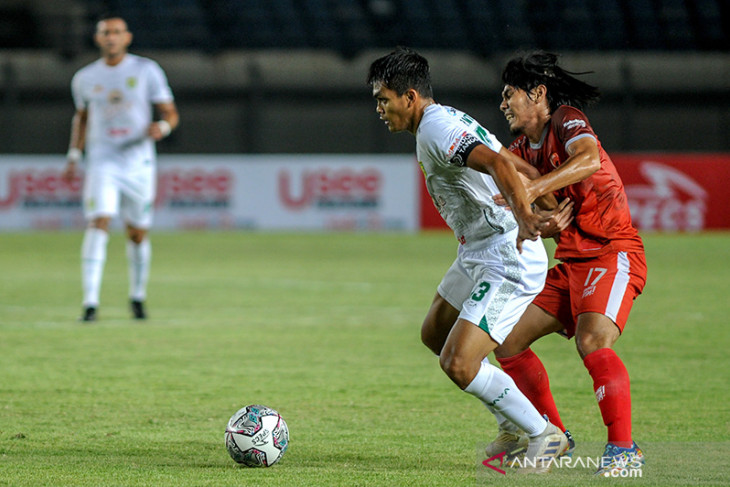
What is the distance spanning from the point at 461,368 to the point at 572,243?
846mm

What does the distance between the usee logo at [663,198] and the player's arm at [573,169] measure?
15961 mm

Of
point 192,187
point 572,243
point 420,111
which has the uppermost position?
point 420,111

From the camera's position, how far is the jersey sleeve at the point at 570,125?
14.1 feet

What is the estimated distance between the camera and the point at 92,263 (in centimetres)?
878

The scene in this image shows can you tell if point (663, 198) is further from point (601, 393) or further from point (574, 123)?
point (601, 393)

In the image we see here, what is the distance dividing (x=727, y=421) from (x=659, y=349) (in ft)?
8.06

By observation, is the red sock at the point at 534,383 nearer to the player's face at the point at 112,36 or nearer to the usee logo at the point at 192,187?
the player's face at the point at 112,36

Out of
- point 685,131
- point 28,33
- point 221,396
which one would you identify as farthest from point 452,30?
point 221,396

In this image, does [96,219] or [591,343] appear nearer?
[591,343]

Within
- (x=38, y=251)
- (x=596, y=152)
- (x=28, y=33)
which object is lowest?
(x=38, y=251)

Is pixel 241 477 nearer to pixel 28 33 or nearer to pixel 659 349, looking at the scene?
pixel 659 349

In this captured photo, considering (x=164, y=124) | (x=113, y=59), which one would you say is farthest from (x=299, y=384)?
(x=113, y=59)

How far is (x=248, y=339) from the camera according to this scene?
802cm

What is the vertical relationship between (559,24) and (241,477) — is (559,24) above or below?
above
